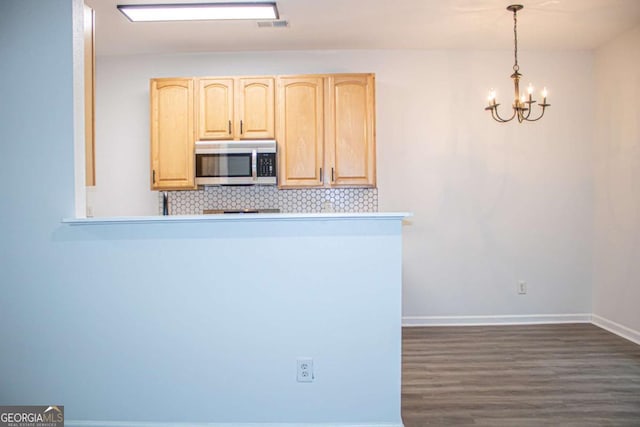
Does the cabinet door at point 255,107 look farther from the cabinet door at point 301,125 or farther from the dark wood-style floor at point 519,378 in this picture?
the dark wood-style floor at point 519,378

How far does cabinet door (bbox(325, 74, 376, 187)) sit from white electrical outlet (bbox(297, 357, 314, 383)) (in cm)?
202

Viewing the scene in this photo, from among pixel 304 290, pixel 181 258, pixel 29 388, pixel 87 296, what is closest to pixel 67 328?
pixel 87 296

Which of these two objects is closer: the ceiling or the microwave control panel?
the ceiling

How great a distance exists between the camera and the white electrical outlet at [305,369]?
2098 millimetres

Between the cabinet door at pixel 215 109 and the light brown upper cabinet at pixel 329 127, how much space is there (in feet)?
1.48

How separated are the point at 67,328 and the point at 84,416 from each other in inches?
17.5

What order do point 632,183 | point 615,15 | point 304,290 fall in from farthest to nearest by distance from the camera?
point 632,183
point 615,15
point 304,290

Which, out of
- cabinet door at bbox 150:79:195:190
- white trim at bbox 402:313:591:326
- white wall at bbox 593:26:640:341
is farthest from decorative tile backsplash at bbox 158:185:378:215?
white wall at bbox 593:26:640:341

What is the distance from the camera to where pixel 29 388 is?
2.16m

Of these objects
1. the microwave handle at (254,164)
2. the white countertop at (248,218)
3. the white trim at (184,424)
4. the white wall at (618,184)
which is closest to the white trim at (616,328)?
the white wall at (618,184)

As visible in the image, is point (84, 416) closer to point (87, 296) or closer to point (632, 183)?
point (87, 296)

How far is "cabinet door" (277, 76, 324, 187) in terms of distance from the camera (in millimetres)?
3836

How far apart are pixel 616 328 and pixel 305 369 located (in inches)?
128

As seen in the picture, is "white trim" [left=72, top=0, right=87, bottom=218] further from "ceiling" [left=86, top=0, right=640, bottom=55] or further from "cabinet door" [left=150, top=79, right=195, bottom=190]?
"cabinet door" [left=150, top=79, right=195, bottom=190]
